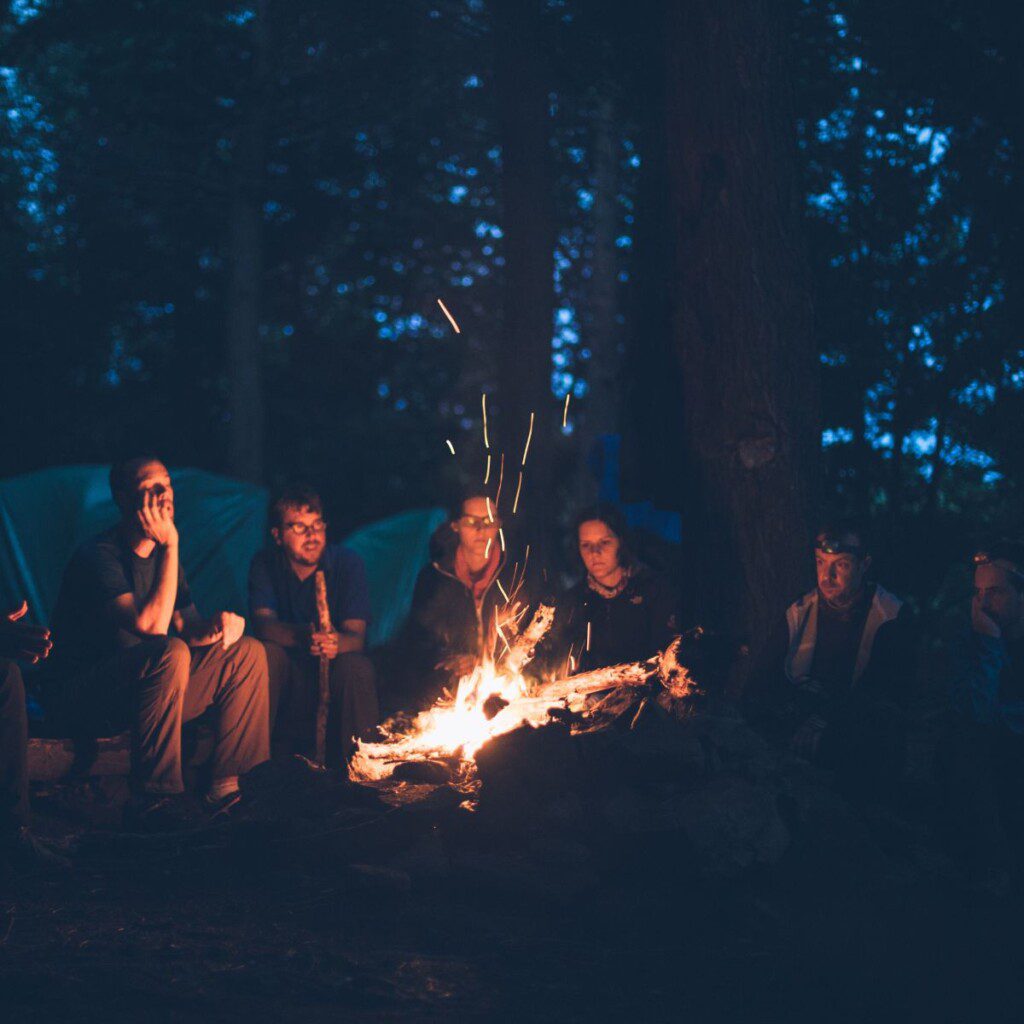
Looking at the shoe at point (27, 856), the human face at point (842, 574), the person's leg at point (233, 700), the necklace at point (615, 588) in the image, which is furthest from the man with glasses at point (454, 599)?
the shoe at point (27, 856)

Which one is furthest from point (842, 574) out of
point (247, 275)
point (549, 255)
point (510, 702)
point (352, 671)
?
point (247, 275)

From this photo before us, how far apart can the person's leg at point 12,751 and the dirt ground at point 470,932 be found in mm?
310

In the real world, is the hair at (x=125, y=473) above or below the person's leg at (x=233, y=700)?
above

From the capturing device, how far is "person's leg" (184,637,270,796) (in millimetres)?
5707

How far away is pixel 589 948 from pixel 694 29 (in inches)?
174

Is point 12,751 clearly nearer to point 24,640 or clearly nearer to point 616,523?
point 24,640

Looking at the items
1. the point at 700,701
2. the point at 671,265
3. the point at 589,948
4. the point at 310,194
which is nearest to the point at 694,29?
the point at 671,265

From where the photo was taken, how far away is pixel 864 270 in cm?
830

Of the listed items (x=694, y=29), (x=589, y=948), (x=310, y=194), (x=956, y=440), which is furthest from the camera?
(x=310, y=194)

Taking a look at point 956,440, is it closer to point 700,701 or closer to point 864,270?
point 864,270

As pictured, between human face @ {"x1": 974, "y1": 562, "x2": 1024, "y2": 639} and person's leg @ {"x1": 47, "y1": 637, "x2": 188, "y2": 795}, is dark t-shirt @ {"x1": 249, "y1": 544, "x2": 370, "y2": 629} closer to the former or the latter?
person's leg @ {"x1": 47, "y1": 637, "x2": 188, "y2": 795}

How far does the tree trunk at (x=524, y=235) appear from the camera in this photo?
33.8ft

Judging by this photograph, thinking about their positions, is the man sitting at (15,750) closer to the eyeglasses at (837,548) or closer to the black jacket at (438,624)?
the black jacket at (438,624)

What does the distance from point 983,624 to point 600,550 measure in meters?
1.84
